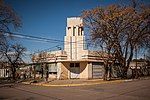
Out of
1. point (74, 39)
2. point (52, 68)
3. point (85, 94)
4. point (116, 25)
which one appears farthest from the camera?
point (52, 68)

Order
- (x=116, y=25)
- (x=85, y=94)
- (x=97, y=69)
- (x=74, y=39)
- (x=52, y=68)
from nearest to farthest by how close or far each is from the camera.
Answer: (x=85, y=94) → (x=116, y=25) → (x=97, y=69) → (x=74, y=39) → (x=52, y=68)

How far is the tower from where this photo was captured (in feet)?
120

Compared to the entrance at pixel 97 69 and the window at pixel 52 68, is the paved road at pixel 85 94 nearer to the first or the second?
the entrance at pixel 97 69

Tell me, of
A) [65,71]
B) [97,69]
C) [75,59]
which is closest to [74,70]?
[65,71]

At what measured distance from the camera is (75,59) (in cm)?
3625

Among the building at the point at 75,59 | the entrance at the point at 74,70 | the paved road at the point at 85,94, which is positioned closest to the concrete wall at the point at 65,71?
the building at the point at 75,59

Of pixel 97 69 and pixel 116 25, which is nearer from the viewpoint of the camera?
pixel 116 25

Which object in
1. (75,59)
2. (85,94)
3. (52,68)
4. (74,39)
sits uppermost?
(74,39)

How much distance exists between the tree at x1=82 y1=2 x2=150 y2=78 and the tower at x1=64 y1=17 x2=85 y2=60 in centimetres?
587

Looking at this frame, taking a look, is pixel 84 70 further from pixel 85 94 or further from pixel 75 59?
pixel 85 94

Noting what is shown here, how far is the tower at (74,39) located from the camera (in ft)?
120

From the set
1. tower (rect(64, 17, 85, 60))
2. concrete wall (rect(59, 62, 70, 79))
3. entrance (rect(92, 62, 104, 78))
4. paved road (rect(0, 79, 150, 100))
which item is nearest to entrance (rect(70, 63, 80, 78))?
concrete wall (rect(59, 62, 70, 79))

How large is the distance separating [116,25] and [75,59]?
9251mm

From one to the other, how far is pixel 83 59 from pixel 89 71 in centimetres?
219
